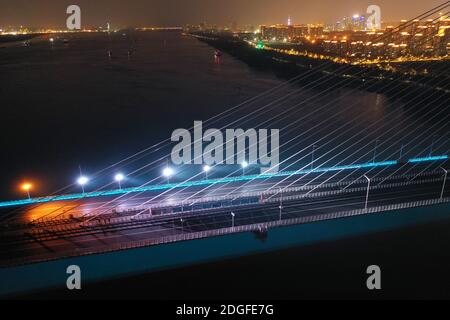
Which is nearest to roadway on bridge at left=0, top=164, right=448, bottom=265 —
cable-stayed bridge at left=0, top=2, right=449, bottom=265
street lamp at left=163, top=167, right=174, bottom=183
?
cable-stayed bridge at left=0, top=2, right=449, bottom=265

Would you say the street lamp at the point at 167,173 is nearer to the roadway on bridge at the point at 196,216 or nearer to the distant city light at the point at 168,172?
the distant city light at the point at 168,172

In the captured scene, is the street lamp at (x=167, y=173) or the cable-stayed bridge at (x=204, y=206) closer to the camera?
the cable-stayed bridge at (x=204, y=206)

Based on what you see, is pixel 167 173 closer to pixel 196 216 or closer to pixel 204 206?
pixel 204 206

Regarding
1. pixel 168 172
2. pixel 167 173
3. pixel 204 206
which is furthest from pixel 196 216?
pixel 168 172

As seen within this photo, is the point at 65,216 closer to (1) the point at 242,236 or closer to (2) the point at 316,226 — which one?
(1) the point at 242,236

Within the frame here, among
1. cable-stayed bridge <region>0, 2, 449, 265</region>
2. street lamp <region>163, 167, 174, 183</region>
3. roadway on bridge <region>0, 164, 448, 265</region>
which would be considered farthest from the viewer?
street lamp <region>163, 167, 174, 183</region>

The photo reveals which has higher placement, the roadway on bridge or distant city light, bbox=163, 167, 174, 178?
distant city light, bbox=163, 167, 174, 178

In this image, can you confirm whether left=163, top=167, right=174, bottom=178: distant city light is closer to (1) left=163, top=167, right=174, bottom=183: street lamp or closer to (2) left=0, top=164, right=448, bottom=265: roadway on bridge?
(1) left=163, top=167, right=174, bottom=183: street lamp

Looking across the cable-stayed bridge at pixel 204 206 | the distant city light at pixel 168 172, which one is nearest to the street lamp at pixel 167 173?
the distant city light at pixel 168 172
